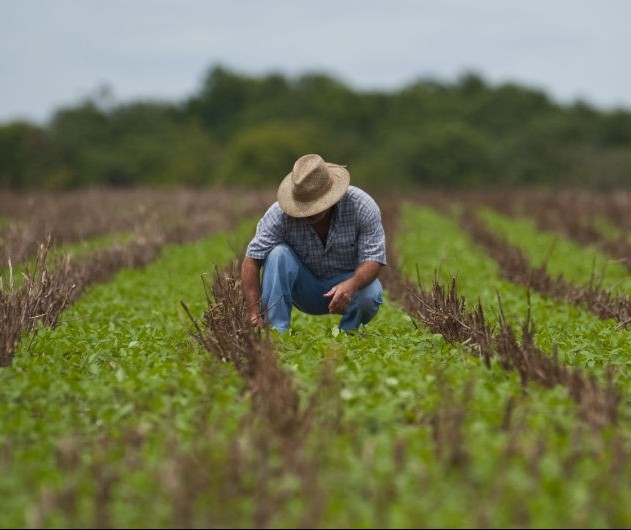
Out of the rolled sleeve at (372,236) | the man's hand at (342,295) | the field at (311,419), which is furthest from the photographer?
the rolled sleeve at (372,236)

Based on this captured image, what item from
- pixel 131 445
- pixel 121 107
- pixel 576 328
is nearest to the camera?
pixel 131 445

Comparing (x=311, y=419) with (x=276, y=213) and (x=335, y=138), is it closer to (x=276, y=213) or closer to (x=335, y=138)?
(x=276, y=213)

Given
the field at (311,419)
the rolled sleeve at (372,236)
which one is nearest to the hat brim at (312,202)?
the rolled sleeve at (372,236)

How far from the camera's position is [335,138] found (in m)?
64.8

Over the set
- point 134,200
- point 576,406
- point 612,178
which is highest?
point 576,406

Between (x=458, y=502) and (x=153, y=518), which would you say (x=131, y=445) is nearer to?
(x=153, y=518)

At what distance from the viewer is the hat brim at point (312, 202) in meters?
5.53

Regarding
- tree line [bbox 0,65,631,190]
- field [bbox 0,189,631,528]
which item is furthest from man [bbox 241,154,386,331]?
tree line [bbox 0,65,631,190]

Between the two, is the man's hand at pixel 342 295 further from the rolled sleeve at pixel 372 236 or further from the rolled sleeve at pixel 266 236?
the rolled sleeve at pixel 266 236

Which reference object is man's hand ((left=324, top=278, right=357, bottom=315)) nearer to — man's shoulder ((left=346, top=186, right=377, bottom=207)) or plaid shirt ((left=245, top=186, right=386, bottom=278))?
plaid shirt ((left=245, top=186, right=386, bottom=278))

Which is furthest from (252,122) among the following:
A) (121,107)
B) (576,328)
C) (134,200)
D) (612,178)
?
(576,328)

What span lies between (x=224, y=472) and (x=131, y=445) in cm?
60

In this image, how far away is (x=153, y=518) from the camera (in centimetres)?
308

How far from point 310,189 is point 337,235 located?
469 millimetres
